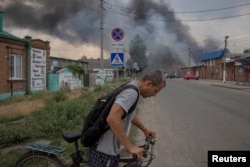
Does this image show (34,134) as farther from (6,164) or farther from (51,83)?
(51,83)

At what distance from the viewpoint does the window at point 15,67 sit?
65.5 feet

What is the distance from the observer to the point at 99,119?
3213 mm

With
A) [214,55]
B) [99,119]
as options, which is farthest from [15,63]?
[214,55]

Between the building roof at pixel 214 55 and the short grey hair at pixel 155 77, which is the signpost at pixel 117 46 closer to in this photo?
the short grey hair at pixel 155 77

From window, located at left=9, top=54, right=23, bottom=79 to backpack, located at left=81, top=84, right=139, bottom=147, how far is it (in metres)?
17.6

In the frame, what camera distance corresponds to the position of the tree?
71000 millimetres

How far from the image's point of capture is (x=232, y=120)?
1165 centimetres

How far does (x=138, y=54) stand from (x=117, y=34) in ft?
195

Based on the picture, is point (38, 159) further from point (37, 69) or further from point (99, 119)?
point (37, 69)

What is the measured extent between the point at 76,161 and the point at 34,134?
4212mm

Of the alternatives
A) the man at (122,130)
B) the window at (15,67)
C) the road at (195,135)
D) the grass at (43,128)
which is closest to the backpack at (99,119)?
the man at (122,130)

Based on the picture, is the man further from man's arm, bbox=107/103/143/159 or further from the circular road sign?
the circular road sign

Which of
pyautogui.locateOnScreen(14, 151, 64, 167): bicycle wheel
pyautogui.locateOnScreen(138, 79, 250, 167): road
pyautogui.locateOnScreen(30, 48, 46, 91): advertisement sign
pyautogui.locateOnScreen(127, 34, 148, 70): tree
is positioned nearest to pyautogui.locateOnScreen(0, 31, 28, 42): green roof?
pyautogui.locateOnScreen(30, 48, 46, 91): advertisement sign

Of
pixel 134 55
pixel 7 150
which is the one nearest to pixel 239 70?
pixel 134 55
